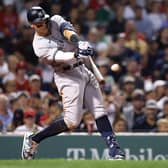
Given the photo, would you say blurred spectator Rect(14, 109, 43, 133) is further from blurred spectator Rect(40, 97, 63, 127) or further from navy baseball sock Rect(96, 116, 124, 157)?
navy baseball sock Rect(96, 116, 124, 157)

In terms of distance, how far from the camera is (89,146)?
13750 mm

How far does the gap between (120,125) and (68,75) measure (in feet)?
10.9

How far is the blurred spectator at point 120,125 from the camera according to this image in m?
14.7

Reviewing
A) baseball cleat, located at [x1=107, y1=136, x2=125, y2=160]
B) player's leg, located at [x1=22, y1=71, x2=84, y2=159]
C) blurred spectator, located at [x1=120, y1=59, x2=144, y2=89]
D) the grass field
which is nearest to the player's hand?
player's leg, located at [x1=22, y1=71, x2=84, y2=159]

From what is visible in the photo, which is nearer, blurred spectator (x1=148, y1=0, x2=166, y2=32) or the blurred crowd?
the blurred crowd

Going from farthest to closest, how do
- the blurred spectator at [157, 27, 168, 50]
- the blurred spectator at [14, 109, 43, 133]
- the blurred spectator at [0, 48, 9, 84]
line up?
the blurred spectator at [157, 27, 168, 50]
the blurred spectator at [0, 48, 9, 84]
the blurred spectator at [14, 109, 43, 133]

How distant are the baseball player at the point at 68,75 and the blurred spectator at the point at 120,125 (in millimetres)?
3092

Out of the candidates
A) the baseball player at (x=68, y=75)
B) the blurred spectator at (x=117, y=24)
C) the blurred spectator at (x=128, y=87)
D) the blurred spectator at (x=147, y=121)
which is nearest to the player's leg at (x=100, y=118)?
the baseball player at (x=68, y=75)

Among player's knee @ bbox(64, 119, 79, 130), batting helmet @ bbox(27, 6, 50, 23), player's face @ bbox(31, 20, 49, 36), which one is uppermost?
batting helmet @ bbox(27, 6, 50, 23)

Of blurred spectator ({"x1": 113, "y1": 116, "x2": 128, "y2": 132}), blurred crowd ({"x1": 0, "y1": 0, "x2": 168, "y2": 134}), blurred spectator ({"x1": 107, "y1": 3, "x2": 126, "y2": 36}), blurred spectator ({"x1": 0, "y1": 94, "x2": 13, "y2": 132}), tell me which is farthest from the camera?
blurred spectator ({"x1": 107, "y1": 3, "x2": 126, "y2": 36})

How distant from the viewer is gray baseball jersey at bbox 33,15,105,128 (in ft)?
37.4

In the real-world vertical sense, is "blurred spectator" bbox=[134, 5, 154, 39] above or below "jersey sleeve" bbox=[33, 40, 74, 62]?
below

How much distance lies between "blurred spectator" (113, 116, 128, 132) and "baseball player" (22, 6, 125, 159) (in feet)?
10.1

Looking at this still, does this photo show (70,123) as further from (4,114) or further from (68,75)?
(4,114)
